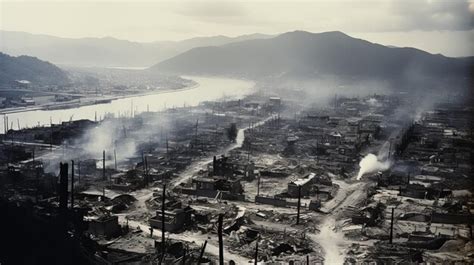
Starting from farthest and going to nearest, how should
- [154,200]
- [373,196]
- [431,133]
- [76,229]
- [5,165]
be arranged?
[431,133], [5,165], [373,196], [154,200], [76,229]

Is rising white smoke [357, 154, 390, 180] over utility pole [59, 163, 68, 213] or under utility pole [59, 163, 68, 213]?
under

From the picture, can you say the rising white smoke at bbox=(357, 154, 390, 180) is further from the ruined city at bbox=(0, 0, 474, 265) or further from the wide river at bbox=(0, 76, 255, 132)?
the wide river at bbox=(0, 76, 255, 132)

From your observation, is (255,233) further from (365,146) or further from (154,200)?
(365,146)

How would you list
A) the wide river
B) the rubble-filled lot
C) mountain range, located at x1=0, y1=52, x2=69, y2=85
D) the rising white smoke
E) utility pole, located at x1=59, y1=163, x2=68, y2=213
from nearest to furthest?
1. utility pole, located at x1=59, y1=163, x2=68, y2=213
2. the rubble-filled lot
3. the rising white smoke
4. the wide river
5. mountain range, located at x1=0, y1=52, x2=69, y2=85

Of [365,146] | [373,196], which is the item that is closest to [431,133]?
[365,146]

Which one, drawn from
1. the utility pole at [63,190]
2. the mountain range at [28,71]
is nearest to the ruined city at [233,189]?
the utility pole at [63,190]

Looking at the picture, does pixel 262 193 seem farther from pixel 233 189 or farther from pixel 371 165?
pixel 371 165

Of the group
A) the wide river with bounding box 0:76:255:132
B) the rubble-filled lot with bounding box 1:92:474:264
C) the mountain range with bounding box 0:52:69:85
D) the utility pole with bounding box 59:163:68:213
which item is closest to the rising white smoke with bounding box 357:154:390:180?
the rubble-filled lot with bounding box 1:92:474:264

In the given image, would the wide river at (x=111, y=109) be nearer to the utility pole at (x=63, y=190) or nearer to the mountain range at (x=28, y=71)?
the mountain range at (x=28, y=71)
